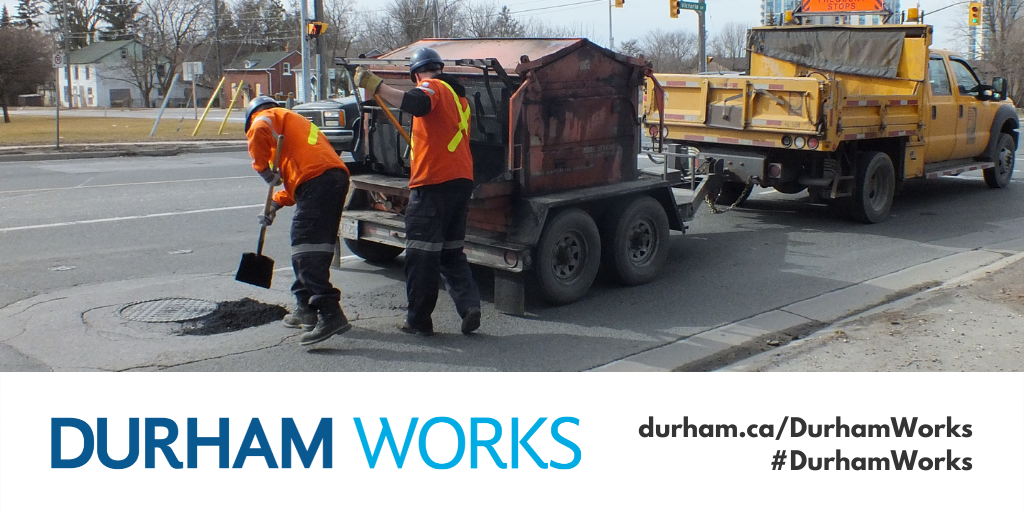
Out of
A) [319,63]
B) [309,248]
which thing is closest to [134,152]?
[319,63]

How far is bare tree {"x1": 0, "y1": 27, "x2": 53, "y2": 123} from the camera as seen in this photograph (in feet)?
115

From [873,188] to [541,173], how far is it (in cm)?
544

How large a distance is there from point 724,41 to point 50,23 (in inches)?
2534

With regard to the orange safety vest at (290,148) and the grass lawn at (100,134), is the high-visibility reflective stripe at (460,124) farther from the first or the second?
the grass lawn at (100,134)

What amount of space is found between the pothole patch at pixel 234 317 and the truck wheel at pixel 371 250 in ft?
4.65

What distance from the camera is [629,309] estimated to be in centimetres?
673

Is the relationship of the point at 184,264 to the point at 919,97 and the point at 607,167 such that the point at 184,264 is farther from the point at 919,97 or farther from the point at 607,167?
the point at 919,97

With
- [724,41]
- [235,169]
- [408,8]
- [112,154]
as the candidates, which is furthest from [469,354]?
[724,41]

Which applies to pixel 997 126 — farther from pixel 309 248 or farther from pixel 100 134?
pixel 100 134

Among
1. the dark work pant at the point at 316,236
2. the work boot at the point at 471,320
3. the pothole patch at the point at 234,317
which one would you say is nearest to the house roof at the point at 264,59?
the pothole patch at the point at 234,317

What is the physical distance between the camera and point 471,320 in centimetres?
591

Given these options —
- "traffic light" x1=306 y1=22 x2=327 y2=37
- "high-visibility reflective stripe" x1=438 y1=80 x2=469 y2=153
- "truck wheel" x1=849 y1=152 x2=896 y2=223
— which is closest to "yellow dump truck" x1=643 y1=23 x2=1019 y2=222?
"truck wheel" x1=849 y1=152 x2=896 y2=223

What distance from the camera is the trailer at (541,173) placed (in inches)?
255

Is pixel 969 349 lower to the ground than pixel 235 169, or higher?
lower
